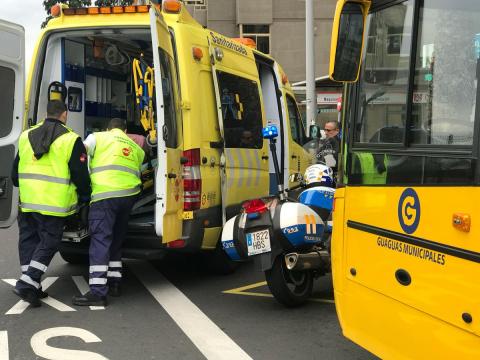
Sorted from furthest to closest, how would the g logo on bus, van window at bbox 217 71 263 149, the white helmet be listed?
van window at bbox 217 71 263 149, the white helmet, the g logo on bus

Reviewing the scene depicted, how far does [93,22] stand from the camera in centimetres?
571

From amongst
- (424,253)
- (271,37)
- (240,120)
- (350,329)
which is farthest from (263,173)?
(271,37)

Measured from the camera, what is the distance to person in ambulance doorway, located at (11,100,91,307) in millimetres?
5148

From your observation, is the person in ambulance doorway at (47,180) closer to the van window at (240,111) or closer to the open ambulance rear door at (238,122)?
the open ambulance rear door at (238,122)

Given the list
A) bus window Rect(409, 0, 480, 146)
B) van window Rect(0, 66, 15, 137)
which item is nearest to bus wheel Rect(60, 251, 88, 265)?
van window Rect(0, 66, 15, 137)

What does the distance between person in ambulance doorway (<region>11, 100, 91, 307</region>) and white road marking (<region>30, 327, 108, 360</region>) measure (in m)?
0.74

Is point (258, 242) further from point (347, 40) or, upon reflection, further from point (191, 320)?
point (347, 40)

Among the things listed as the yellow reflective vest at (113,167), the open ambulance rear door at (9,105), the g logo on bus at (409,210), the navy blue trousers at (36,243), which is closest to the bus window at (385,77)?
the g logo on bus at (409,210)

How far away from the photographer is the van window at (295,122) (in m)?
8.37

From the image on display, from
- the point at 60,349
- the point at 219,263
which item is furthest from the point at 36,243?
the point at 219,263

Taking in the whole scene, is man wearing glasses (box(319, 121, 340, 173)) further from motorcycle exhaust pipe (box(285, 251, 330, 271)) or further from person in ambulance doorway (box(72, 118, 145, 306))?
person in ambulance doorway (box(72, 118, 145, 306))

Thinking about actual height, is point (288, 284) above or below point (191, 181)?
below

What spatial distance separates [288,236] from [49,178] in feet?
7.11

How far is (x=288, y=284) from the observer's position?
5.42m
